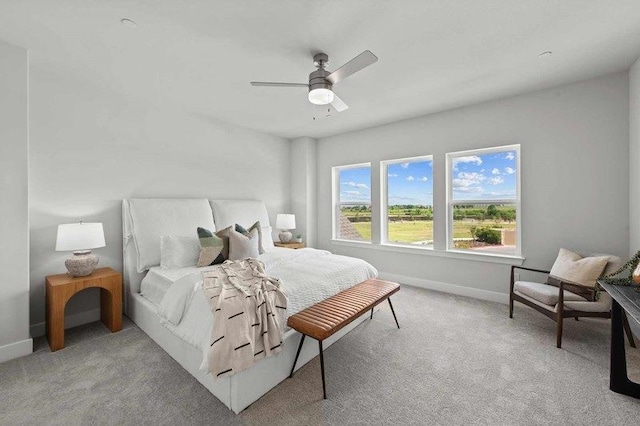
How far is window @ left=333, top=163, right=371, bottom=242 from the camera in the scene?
15.9ft

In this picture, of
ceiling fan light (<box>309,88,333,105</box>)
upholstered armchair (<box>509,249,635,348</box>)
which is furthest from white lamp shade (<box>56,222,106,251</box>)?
upholstered armchair (<box>509,249,635,348</box>)

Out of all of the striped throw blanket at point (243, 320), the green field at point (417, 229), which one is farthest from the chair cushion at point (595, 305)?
the striped throw blanket at point (243, 320)

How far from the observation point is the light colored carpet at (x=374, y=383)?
1.63 meters

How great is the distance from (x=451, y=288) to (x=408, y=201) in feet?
4.82

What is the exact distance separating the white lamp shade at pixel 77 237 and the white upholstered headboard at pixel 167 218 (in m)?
0.47

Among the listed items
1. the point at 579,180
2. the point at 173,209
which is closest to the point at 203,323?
the point at 173,209

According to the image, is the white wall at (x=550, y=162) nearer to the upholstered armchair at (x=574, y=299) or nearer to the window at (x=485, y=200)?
the window at (x=485, y=200)

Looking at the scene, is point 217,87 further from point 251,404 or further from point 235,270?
point 251,404

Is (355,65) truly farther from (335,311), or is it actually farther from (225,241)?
(225,241)

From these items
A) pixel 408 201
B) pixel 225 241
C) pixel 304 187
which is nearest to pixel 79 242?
pixel 225 241

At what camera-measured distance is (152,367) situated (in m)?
2.12

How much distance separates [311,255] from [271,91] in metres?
2.03

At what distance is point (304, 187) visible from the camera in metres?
5.18

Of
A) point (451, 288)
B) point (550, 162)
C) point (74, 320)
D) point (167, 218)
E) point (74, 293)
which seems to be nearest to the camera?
point (74, 293)
